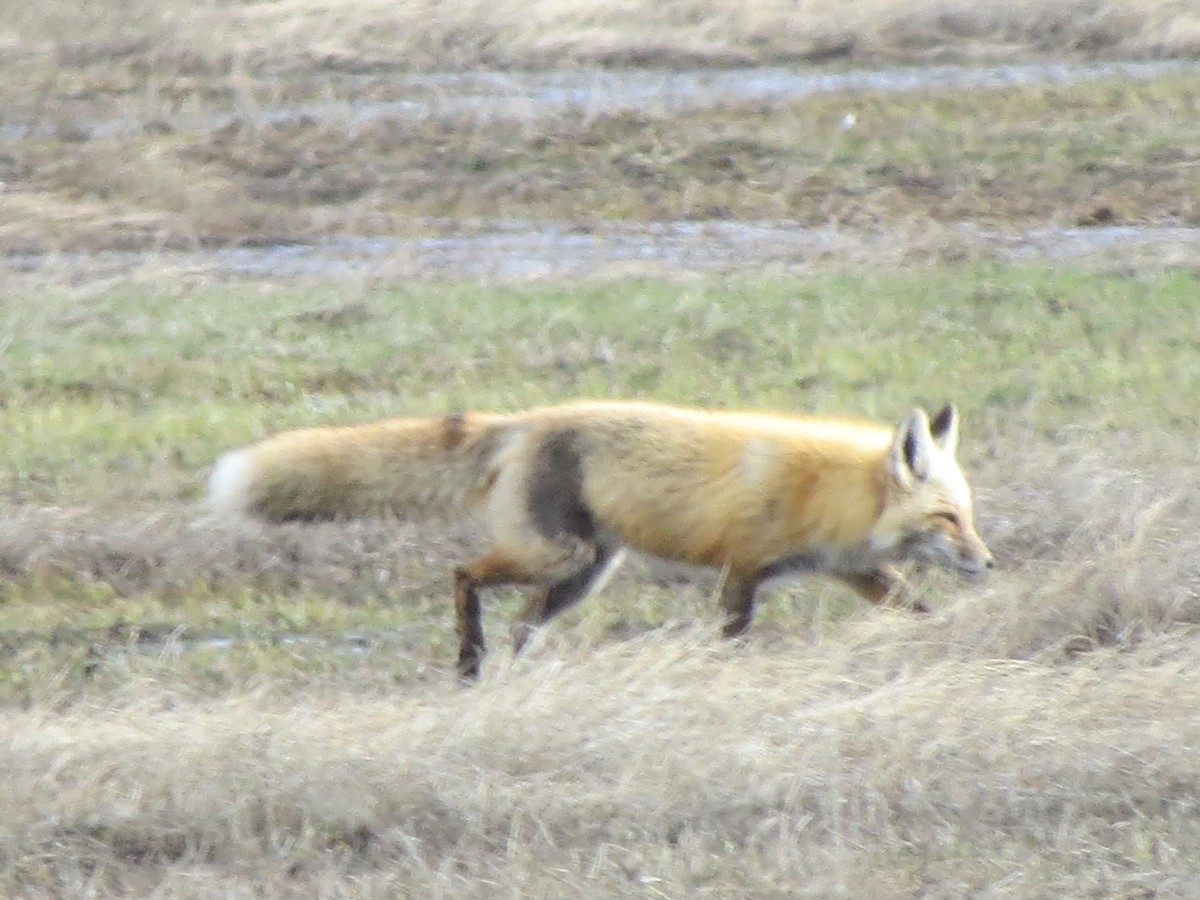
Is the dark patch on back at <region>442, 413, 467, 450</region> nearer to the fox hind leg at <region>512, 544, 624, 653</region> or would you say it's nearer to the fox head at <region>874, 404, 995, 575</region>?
the fox hind leg at <region>512, 544, 624, 653</region>

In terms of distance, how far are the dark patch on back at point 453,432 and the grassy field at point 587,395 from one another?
0.79 m

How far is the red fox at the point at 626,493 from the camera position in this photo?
7.30m

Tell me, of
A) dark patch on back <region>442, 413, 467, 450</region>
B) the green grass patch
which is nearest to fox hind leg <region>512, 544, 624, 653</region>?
dark patch on back <region>442, 413, 467, 450</region>

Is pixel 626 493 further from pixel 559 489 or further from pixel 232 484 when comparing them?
pixel 232 484

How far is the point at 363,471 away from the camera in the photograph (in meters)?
7.39

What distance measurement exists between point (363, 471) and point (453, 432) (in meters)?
0.38

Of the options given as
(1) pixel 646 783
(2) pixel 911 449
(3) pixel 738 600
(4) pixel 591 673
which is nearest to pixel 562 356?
(3) pixel 738 600

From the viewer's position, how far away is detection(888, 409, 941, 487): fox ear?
7.17 metres

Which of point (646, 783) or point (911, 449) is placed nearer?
point (646, 783)

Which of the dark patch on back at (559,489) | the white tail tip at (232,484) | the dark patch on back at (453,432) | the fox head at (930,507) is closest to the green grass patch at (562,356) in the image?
the white tail tip at (232,484)

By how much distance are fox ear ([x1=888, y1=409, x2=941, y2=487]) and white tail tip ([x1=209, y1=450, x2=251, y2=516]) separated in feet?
7.89

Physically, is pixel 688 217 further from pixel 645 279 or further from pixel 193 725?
pixel 193 725

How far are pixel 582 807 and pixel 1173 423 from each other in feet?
17.2

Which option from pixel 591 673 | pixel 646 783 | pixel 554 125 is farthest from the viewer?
pixel 554 125
